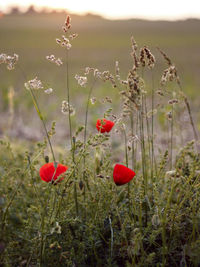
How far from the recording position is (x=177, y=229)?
1436 millimetres

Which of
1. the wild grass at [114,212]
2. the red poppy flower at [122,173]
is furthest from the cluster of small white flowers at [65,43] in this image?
the red poppy flower at [122,173]

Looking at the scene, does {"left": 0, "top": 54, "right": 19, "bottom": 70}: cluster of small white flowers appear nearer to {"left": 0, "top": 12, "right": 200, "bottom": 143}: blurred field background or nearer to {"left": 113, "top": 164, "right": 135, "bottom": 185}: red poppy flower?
{"left": 0, "top": 12, "right": 200, "bottom": 143}: blurred field background

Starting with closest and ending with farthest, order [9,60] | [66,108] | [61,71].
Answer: [9,60] → [66,108] → [61,71]

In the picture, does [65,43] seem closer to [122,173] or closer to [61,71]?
[122,173]

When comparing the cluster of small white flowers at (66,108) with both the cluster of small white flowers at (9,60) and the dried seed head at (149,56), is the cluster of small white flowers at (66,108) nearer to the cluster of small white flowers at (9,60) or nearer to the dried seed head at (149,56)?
the cluster of small white flowers at (9,60)

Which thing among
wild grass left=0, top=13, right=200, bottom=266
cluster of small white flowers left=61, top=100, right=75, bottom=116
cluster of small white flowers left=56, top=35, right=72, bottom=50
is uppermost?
cluster of small white flowers left=56, top=35, right=72, bottom=50

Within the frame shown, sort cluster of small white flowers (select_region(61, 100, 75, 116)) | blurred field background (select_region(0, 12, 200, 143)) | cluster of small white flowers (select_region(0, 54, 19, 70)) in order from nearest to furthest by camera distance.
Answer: cluster of small white flowers (select_region(0, 54, 19, 70))
cluster of small white flowers (select_region(61, 100, 75, 116))
blurred field background (select_region(0, 12, 200, 143))

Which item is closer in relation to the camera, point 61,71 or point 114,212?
point 114,212

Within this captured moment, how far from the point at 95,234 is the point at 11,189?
25.5 inches

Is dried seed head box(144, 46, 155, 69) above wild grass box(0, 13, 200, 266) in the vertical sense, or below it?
above

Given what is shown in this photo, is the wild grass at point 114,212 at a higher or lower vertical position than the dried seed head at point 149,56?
lower

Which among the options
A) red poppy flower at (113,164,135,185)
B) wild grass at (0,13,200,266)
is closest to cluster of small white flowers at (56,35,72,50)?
wild grass at (0,13,200,266)

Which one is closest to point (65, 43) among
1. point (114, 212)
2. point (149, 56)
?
point (149, 56)

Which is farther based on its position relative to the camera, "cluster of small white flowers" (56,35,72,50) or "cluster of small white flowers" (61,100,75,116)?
"cluster of small white flowers" (61,100,75,116)
